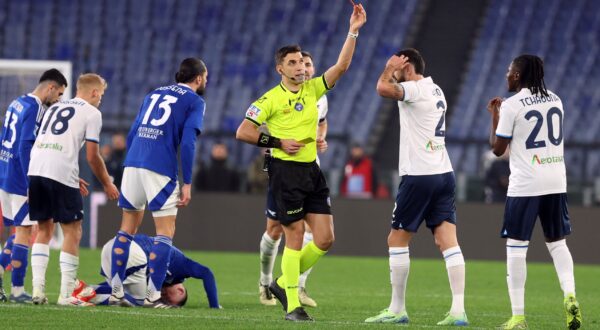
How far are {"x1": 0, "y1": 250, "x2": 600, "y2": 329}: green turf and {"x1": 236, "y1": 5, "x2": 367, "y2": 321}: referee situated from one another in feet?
1.84

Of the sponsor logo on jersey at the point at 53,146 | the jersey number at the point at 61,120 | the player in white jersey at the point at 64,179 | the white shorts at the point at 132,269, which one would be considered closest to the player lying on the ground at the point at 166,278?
the white shorts at the point at 132,269

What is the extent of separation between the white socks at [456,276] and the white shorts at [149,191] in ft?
7.09

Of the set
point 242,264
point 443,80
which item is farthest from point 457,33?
point 242,264

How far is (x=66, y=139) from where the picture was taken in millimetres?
9547

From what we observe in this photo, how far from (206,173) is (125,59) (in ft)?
24.7

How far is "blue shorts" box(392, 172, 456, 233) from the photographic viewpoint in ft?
28.1

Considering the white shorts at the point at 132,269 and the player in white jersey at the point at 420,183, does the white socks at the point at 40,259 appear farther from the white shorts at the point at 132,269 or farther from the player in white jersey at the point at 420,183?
the player in white jersey at the point at 420,183

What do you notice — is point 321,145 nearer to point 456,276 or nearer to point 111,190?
point 111,190

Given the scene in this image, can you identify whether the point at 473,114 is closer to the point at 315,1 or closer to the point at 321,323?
the point at 315,1

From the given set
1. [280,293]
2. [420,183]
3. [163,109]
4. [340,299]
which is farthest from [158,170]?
[340,299]

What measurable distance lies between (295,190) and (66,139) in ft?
6.81

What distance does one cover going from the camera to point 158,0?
2852cm

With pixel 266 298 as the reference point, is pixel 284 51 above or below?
above

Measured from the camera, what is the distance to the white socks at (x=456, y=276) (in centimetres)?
852
